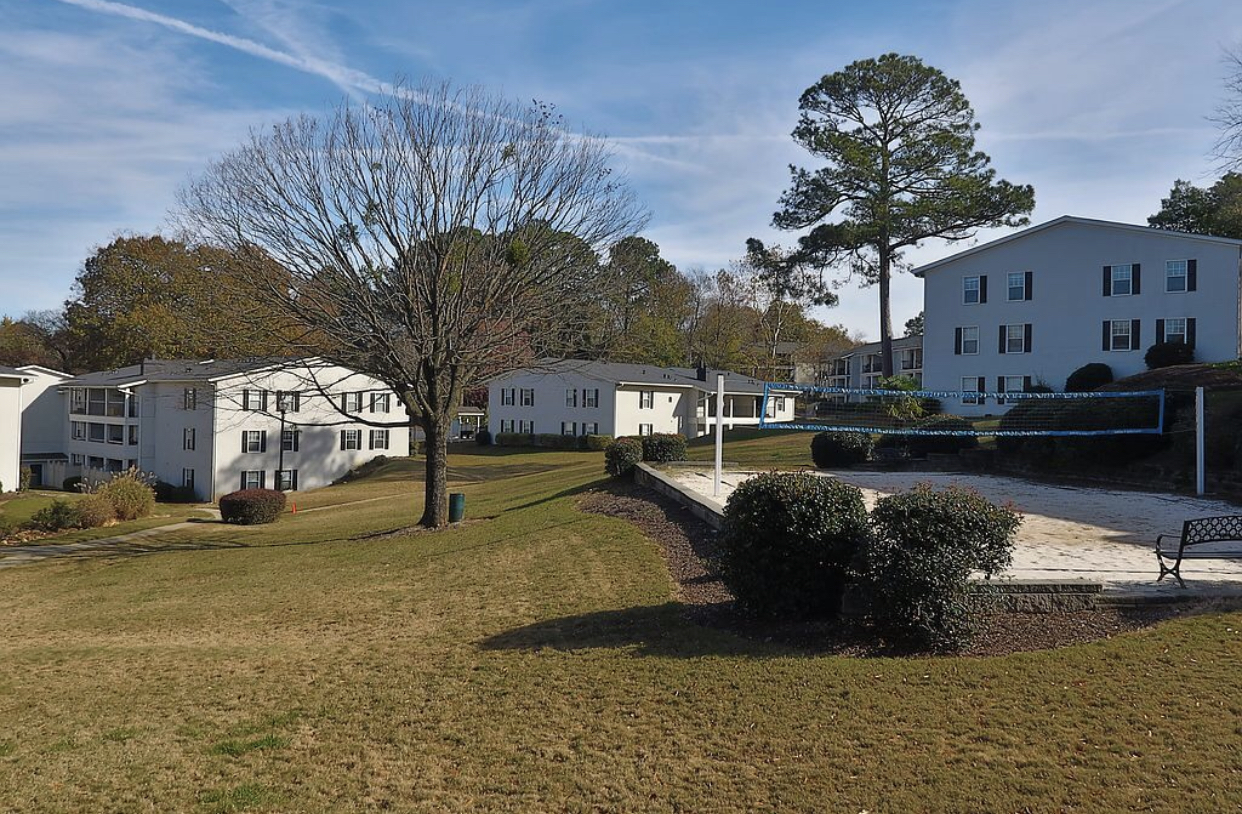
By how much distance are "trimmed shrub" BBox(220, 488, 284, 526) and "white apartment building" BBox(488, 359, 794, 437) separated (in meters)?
22.2

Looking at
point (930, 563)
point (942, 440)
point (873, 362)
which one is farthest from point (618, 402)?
point (930, 563)

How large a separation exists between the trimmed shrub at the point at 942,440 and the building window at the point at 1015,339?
17.2 meters

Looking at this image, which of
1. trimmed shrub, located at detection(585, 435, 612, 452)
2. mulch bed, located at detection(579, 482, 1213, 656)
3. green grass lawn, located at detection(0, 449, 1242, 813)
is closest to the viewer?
green grass lawn, located at detection(0, 449, 1242, 813)

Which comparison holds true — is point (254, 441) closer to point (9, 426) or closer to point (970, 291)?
point (9, 426)

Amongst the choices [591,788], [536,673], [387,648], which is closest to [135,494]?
[387,648]

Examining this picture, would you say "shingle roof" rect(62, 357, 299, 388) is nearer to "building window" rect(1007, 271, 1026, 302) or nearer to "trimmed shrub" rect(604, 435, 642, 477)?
"trimmed shrub" rect(604, 435, 642, 477)

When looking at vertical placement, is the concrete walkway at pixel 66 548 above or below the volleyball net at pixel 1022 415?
below

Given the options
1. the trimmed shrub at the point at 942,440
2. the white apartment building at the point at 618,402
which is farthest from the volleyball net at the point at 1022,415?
the white apartment building at the point at 618,402

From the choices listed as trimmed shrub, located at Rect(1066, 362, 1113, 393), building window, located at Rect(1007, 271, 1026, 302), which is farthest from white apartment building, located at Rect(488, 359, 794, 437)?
trimmed shrub, located at Rect(1066, 362, 1113, 393)

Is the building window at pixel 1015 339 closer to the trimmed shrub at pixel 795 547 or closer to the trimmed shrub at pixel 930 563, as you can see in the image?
the trimmed shrub at pixel 795 547

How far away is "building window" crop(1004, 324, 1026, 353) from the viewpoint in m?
37.2

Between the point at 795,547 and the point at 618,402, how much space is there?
136ft

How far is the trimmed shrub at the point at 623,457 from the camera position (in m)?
20.7

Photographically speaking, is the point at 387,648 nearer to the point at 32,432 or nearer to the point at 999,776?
the point at 999,776
